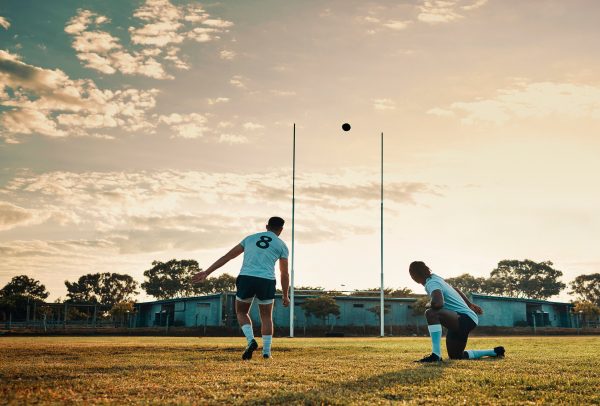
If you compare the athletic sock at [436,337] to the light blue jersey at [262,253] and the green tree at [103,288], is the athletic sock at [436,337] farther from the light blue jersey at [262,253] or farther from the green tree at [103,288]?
the green tree at [103,288]

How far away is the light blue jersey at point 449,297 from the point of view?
26.3 feet

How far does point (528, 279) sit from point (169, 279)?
67907mm

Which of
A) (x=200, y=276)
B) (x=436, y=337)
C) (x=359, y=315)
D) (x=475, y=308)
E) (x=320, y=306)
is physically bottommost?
(x=359, y=315)

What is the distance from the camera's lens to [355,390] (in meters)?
4.88

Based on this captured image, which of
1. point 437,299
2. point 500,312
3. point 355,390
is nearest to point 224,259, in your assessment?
point 437,299

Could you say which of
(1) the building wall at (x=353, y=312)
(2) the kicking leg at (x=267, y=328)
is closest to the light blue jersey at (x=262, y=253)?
(2) the kicking leg at (x=267, y=328)

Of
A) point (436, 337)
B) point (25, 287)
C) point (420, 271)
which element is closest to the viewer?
point (436, 337)

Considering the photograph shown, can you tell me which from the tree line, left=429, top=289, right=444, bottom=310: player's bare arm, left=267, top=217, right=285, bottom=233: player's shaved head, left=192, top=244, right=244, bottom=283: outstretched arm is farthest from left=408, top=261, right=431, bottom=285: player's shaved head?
the tree line

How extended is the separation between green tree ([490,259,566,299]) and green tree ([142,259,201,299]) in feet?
192

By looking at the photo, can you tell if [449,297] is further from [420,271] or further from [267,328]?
[267,328]

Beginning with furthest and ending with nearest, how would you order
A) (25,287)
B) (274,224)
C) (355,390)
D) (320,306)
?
(25,287) → (320,306) → (274,224) → (355,390)

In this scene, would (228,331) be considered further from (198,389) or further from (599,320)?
(599,320)

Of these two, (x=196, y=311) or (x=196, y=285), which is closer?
(x=196, y=311)

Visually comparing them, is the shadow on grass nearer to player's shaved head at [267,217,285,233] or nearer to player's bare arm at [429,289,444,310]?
player's bare arm at [429,289,444,310]
